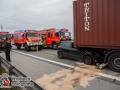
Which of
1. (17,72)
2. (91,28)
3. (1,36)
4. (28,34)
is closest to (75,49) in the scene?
(91,28)

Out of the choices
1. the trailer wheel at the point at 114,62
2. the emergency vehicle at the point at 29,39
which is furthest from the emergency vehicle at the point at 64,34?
the trailer wheel at the point at 114,62

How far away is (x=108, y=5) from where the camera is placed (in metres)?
8.38

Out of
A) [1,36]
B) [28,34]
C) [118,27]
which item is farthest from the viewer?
[1,36]

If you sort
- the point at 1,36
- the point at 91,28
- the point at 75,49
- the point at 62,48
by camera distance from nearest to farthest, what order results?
1. the point at 91,28
2. the point at 75,49
3. the point at 62,48
4. the point at 1,36

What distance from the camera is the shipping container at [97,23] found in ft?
26.9

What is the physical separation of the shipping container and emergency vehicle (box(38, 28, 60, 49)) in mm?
11770

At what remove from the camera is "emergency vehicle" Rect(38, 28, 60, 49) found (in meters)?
22.2

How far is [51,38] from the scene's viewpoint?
22953mm

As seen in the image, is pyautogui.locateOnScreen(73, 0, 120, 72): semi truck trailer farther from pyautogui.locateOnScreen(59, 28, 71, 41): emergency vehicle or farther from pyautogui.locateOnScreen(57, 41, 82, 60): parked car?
pyautogui.locateOnScreen(59, 28, 71, 41): emergency vehicle

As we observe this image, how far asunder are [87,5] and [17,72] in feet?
20.5

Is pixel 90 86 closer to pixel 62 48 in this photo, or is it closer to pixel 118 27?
pixel 118 27

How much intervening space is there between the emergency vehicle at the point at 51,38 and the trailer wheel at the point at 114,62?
13.9 metres

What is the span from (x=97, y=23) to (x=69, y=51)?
3.58 metres

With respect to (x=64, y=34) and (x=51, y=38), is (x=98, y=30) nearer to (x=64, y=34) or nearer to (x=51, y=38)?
(x=64, y=34)
